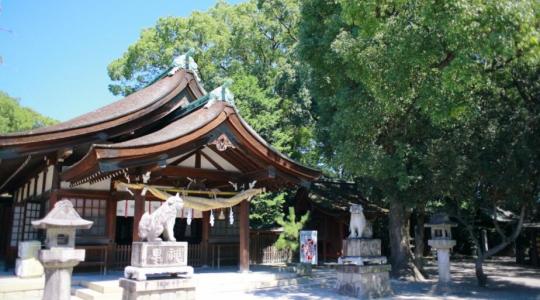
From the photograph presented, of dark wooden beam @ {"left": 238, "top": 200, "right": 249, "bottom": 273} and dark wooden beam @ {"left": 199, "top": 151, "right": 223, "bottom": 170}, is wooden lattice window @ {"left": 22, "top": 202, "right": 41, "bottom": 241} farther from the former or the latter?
dark wooden beam @ {"left": 238, "top": 200, "right": 249, "bottom": 273}

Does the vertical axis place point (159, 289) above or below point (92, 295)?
above

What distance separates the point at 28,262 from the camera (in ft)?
41.2

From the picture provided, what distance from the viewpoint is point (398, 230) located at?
17.3m

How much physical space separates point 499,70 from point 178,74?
35.4 ft

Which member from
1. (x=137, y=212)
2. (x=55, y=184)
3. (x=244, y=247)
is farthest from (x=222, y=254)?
(x=55, y=184)

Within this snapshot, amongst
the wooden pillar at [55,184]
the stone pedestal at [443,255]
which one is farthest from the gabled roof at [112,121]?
the stone pedestal at [443,255]

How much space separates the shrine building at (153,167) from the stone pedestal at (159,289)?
141 inches

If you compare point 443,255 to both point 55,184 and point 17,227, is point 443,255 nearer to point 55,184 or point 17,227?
point 55,184

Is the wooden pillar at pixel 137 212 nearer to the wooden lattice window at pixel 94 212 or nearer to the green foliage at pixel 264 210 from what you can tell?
the wooden lattice window at pixel 94 212

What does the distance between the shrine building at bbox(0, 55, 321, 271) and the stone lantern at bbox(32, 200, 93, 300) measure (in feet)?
9.38

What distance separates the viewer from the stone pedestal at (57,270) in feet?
24.9

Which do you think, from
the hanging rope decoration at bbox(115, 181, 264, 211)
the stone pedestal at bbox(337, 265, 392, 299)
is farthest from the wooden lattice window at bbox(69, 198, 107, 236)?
the stone pedestal at bbox(337, 265, 392, 299)

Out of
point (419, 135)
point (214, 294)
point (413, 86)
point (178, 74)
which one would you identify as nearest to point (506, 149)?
point (419, 135)

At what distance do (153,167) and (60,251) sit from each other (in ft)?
15.6
